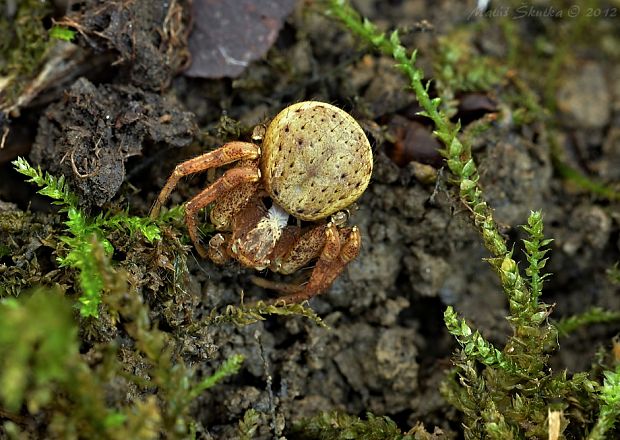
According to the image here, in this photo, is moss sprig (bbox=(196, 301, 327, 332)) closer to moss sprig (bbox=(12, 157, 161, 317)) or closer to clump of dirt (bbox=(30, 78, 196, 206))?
moss sprig (bbox=(12, 157, 161, 317))

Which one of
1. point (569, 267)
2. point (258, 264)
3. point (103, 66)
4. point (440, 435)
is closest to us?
point (440, 435)

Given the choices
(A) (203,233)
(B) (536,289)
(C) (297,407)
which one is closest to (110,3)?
(A) (203,233)

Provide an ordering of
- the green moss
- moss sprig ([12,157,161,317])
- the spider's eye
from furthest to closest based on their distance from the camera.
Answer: the spider's eye, the green moss, moss sprig ([12,157,161,317])

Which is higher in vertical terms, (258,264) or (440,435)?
(258,264)

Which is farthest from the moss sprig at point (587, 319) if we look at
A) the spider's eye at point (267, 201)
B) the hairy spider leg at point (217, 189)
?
the hairy spider leg at point (217, 189)

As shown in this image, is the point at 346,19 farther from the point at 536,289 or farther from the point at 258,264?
the point at 536,289

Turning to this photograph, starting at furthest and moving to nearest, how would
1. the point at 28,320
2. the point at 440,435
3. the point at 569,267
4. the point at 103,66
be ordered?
the point at 569,267 < the point at 103,66 < the point at 440,435 < the point at 28,320

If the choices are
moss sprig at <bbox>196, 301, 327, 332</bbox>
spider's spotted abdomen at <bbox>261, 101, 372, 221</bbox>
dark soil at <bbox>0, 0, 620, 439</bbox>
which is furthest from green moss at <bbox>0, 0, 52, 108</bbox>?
moss sprig at <bbox>196, 301, 327, 332</bbox>

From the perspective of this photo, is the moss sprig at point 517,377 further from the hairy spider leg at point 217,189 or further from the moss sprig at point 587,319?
the hairy spider leg at point 217,189
